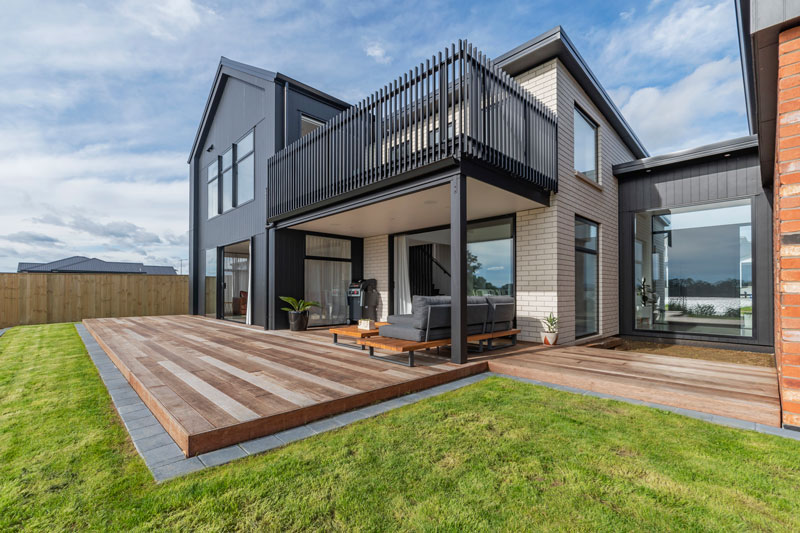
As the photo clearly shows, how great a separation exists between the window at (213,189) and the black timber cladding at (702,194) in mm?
11059

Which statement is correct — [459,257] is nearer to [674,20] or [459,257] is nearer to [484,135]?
[484,135]

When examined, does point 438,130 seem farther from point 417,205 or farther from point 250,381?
point 250,381

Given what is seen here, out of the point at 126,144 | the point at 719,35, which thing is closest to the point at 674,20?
the point at 719,35

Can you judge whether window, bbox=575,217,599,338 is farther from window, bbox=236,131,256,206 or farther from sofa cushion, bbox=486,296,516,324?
window, bbox=236,131,256,206

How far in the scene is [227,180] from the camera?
1048 centimetres

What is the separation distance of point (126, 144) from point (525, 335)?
1679cm

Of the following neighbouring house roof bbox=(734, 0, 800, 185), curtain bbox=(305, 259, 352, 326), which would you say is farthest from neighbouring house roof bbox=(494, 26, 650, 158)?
curtain bbox=(305, 259, 352, 326)

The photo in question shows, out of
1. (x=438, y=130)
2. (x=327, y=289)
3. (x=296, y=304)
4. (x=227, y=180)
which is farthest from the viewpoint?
(x=227, y=180)

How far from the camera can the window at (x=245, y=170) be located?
29.8 ft

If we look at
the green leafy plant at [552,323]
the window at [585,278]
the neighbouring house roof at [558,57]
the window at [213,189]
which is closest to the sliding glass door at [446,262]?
the green leafy plant at [552,323]

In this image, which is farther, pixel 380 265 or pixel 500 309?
pixel 380 265

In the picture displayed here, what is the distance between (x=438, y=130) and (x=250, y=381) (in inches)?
159

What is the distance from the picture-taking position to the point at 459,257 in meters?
3.99

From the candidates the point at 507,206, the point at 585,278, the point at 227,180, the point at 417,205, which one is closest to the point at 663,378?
the point at 507,206
